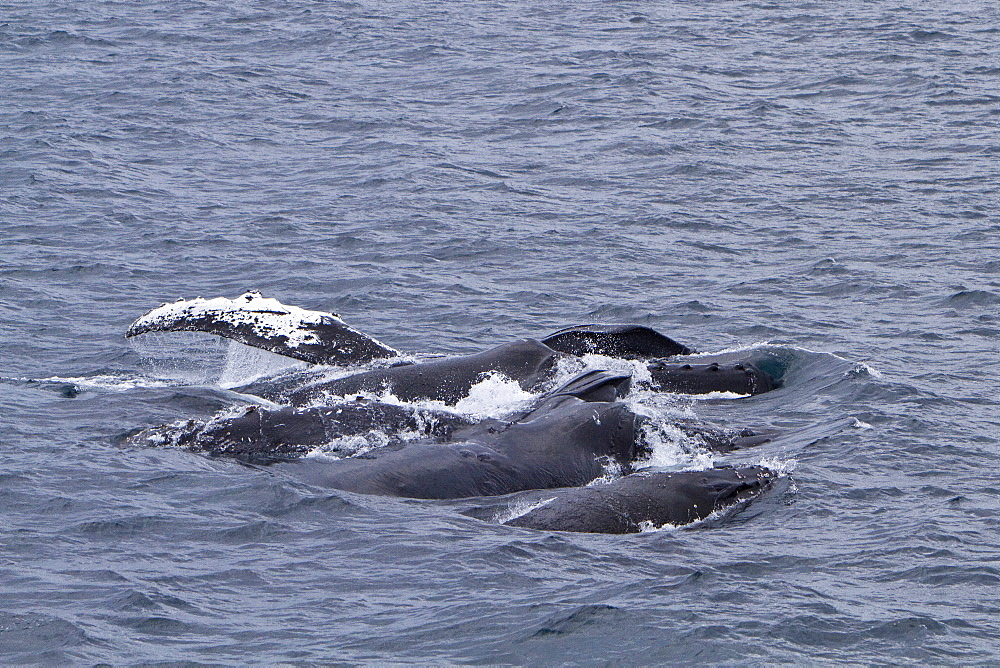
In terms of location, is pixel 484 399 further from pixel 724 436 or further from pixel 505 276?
pixel 505 276

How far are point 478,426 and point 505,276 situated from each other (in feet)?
21.7

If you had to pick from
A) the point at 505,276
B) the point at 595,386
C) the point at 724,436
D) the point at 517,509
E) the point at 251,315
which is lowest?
the point at 505,276

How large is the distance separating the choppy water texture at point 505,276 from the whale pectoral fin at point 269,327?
2.00 ft

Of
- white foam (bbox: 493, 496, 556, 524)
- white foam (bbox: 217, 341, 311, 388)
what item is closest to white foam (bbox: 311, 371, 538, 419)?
white foam (bbox: 217, 341, 311, 388)

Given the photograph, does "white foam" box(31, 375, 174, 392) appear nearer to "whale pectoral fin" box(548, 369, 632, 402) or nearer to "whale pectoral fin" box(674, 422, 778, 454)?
"whale pectoral fin" box(548, 369, 632, 402)

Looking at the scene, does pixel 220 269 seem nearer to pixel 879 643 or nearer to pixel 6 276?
pixel 6 276

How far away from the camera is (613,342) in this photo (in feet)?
44.9

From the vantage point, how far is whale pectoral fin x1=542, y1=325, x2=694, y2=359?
13562mm

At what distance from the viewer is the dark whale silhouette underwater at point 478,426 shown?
1039cm

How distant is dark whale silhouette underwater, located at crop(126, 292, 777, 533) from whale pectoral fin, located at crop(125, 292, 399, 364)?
0.01 meters

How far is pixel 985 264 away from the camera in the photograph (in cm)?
Answer: 1770

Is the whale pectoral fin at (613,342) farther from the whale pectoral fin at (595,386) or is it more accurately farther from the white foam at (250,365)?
the white foam at (250,365)

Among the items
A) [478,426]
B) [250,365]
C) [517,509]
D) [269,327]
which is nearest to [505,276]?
[250,365]

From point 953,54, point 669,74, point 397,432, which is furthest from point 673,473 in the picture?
point 953,54
